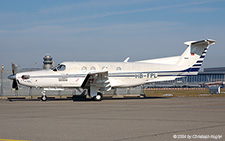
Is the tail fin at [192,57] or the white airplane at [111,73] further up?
the tail fin at [192,57]

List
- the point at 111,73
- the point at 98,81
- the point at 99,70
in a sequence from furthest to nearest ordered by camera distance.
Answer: the point at 111,73 < the point at 99,70 < the point at 98,81

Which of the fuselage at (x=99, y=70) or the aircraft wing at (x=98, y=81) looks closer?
the aircraft wing at (x=98, y=81)

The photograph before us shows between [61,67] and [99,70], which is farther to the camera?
[99,70]

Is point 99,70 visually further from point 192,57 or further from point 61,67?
point 192,57

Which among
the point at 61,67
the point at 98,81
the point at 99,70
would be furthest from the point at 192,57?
the point at 61,67

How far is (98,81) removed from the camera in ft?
78.6

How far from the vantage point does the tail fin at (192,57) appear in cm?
2581

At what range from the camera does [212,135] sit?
796 cm

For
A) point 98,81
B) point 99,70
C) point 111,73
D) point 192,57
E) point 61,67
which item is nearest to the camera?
point 98,81

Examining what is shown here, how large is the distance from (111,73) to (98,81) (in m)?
1.63

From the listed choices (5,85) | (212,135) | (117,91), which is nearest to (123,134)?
(212,135)

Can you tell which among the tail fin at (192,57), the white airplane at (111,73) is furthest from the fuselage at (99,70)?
the tail fin at (192,57)

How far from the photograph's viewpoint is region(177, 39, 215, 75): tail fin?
2581cm

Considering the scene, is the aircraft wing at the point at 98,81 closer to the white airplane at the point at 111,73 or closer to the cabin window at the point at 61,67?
the white airplane at the point at 111,73
